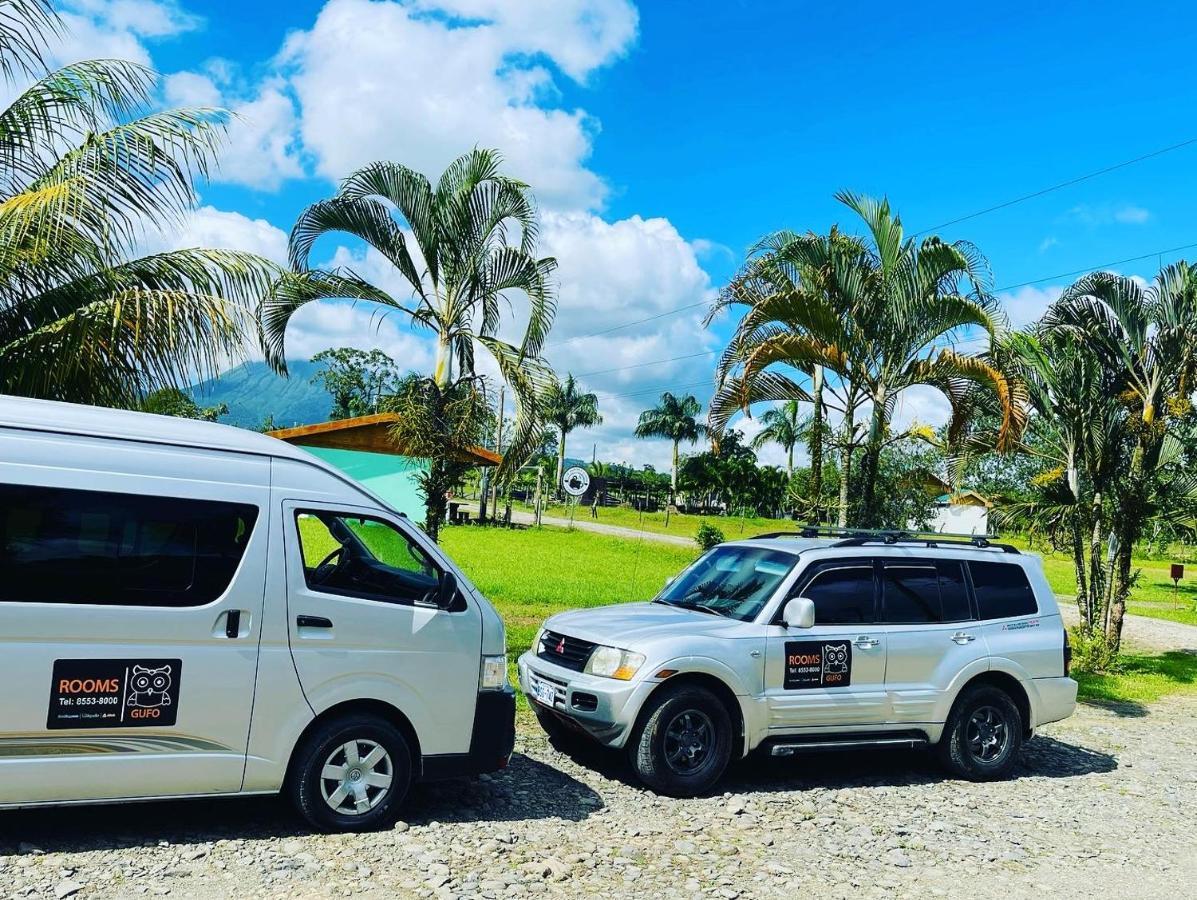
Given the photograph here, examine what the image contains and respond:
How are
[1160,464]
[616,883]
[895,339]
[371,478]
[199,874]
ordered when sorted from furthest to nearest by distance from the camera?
[371,478]
[1160,464]
[895,339]
[616,883]
[199,874]

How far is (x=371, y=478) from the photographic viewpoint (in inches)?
963

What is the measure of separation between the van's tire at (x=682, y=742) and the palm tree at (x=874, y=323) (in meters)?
6.07

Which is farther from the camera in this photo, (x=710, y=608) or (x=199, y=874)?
(x=710, y=608)

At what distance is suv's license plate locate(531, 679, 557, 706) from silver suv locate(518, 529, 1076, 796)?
1 cm

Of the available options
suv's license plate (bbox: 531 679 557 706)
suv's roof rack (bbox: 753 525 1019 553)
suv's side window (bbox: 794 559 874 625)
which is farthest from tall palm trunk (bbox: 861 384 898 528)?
suv's license plate (bbox: 531 679 557 706)

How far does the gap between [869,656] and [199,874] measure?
504 centimetres

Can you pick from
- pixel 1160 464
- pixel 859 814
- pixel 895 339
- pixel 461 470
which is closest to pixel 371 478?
pixel 461 470

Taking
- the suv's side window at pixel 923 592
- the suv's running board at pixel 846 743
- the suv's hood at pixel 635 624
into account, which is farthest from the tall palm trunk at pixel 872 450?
the suv's hood at pixel 635 624

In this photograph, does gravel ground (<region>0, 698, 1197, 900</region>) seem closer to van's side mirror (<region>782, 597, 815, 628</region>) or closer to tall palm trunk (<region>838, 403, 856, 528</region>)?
van's side mirror (<region>782, 597, 815, 628</region>)

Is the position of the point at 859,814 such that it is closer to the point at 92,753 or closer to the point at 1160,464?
the point at 92,753

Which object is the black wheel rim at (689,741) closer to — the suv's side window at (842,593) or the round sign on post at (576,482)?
the suv's side window at (842,593)

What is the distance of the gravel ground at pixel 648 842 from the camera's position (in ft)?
17.1

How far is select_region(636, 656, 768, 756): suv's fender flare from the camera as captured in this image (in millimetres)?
7094

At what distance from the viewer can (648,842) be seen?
6.19 meters
